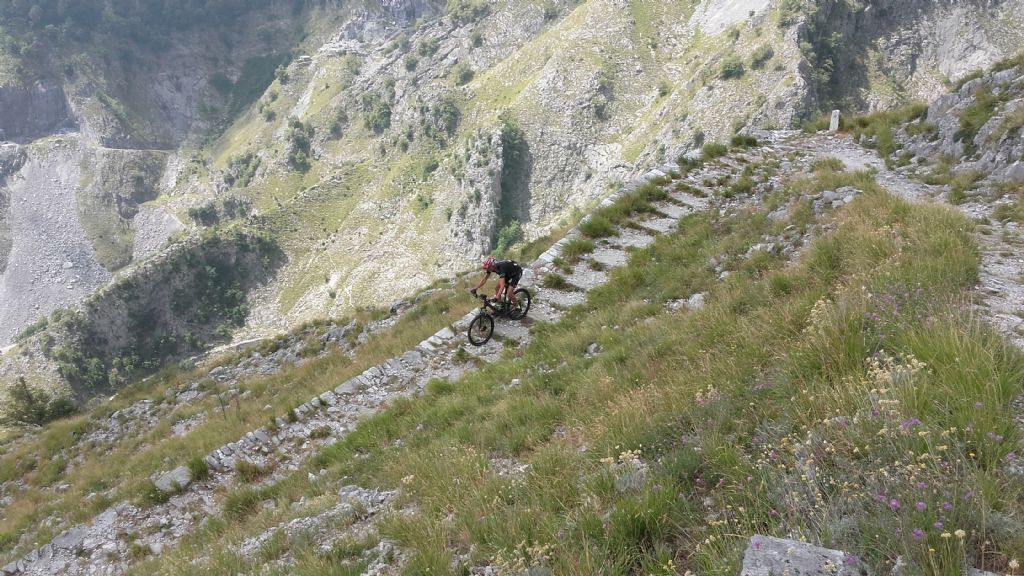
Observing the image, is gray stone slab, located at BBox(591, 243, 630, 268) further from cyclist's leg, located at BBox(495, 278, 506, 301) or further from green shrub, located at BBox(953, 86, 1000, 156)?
green shrub, located at BBox(953, 86, 1000, 156)

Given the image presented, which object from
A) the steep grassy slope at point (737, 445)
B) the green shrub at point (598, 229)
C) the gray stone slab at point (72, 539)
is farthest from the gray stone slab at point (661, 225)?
the gray stone slab at point (72, 539)

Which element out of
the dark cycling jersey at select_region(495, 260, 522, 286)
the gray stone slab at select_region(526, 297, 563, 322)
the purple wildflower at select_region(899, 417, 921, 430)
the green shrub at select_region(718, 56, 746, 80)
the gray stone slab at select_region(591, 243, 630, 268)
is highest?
the green shrub at select_region(718, 56, 746, 80)

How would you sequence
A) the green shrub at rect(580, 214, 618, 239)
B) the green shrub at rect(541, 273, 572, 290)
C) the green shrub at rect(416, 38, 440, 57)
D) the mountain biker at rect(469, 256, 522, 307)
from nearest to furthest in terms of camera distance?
the mountain biker at rect(469, 256, 522, 307) < the green shrub at rect(541, 273, 572, 290) < the green shrub at rect(580, 214, 618, 239) < the green shrub at rect(416, 38, 440, 57)

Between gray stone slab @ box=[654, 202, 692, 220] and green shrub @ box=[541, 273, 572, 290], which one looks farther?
gray stone slab @ box=[654, 202, 692, 220]

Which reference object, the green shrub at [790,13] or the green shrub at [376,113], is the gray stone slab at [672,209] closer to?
the green shrub at [790,13]

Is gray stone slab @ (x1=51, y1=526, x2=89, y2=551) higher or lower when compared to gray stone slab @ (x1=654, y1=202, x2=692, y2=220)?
lower

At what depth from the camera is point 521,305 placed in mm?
12258

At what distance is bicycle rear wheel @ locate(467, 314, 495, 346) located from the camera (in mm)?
11938

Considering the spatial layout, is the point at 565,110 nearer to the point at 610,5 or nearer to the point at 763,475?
the point at 610,5

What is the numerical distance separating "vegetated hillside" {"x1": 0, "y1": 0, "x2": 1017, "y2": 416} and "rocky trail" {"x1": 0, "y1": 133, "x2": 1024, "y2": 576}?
95387 millimetres

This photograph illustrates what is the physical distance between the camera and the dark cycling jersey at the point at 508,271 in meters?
11.8

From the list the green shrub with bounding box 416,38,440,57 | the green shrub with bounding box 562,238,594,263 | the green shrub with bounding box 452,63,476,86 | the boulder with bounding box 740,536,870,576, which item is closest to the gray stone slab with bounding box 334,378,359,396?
the green shrub with bounding box 562,238,594,263

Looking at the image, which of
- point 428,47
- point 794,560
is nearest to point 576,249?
point 794,560

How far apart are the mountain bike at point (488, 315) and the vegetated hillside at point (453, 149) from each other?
322ft
